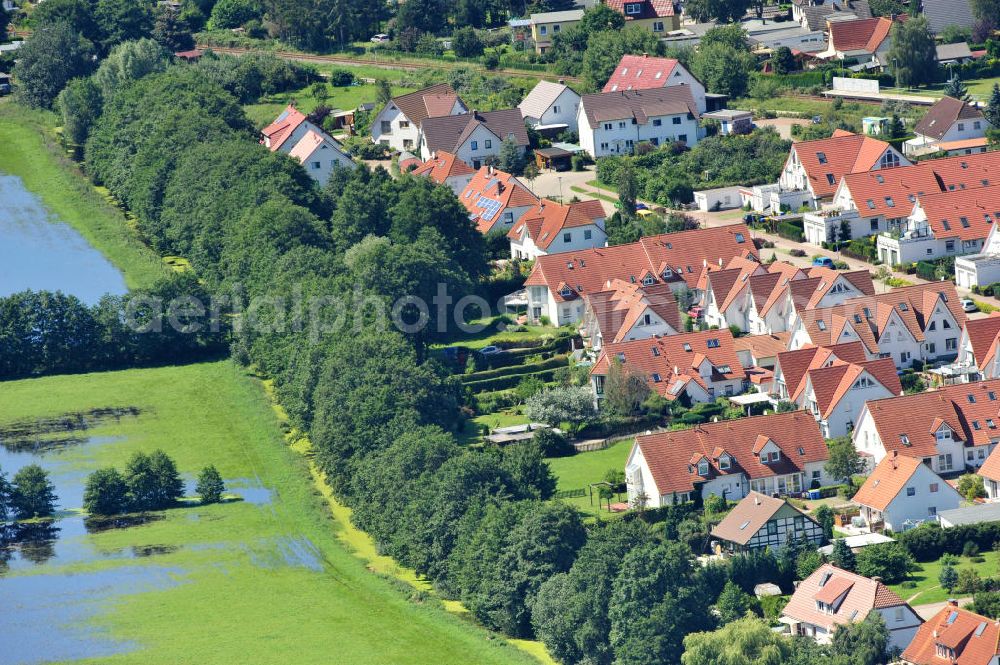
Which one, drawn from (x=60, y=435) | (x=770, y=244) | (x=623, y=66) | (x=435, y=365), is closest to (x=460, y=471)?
(x=435, y=365)

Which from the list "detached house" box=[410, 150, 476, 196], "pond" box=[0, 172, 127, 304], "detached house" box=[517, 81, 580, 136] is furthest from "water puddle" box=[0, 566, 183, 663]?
"detached house" box=[517, 81, 580, 136]

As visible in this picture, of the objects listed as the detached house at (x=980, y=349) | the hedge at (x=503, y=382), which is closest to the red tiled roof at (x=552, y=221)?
the hedge at (x=503, y=382)

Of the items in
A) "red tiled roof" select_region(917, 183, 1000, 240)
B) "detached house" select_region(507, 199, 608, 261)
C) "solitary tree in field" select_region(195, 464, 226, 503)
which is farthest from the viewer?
"detached house" select_region(507, 199, 608, 261)

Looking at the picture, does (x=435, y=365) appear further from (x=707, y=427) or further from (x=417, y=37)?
(x=417, y=37)

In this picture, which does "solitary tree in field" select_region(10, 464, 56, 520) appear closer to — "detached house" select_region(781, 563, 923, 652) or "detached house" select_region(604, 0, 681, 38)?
"detached house" select_region(781, 563, 923, 652)

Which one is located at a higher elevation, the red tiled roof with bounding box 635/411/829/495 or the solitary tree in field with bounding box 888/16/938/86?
the solitary tree in field with bounding box 888/16/938/86

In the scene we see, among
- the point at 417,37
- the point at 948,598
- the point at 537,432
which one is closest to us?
the point at 948,598
